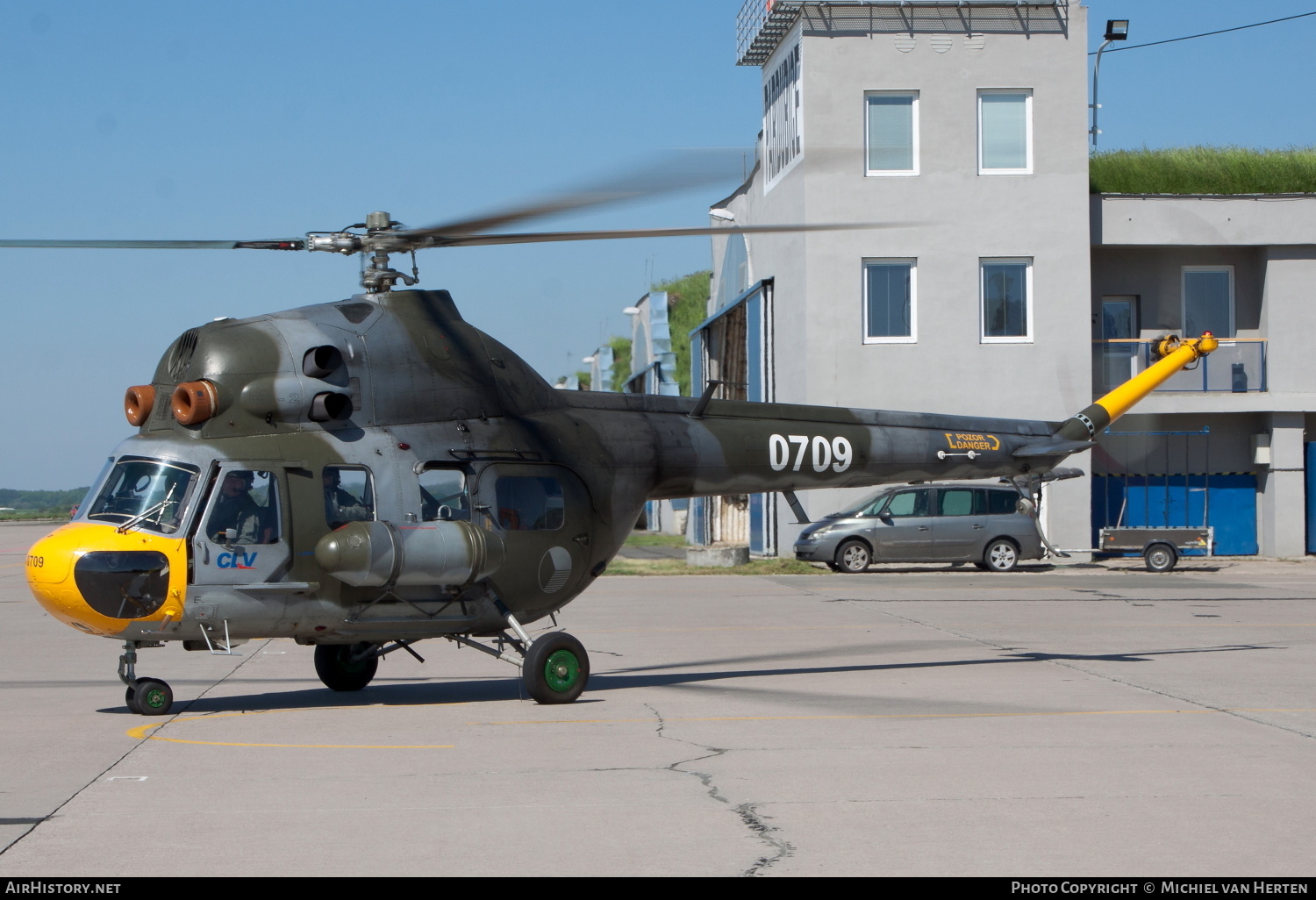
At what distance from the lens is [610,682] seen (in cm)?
1248

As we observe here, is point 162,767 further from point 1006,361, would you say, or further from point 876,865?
point 1006,361

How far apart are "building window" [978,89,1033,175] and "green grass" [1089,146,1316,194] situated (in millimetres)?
2783

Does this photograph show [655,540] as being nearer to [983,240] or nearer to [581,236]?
[983,240]

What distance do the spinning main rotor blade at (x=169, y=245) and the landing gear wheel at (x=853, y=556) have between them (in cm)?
1841

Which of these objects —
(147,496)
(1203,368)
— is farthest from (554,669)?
(1203,368)

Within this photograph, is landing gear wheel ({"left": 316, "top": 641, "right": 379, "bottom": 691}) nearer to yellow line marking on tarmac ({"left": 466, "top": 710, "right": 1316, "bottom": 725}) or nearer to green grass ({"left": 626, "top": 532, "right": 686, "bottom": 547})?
yellow line marking on tarmac ({"left": 466, "top": 710, "right": 1316, "bottom": 725})

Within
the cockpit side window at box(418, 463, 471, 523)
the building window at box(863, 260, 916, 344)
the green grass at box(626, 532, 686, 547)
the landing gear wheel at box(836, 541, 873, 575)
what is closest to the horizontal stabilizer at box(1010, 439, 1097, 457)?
the cockpit side window at box(418, 463, 471, 523)

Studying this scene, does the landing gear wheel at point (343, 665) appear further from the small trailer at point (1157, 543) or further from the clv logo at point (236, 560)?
the small trailer at point (1157, 543)

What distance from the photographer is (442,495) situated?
1098 cm

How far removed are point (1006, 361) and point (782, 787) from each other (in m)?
23.3

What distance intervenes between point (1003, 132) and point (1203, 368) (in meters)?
7.17

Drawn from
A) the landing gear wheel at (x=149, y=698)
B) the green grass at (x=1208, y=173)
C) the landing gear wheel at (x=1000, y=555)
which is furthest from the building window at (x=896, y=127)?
the landing gear wheel at (x=149, y=698)

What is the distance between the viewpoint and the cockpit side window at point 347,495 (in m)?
10.5

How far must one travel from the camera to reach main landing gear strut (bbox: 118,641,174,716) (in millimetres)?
10398
